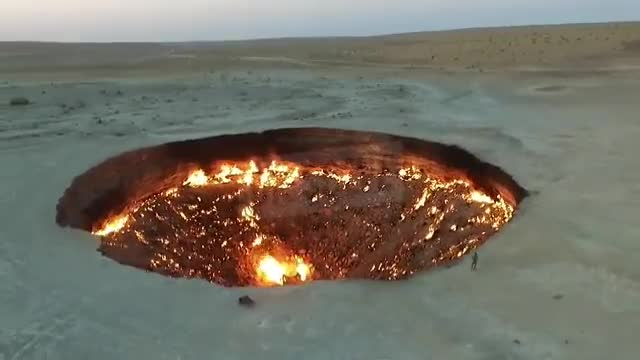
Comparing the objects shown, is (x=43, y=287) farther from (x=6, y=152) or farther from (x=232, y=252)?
(x=6, y=152)

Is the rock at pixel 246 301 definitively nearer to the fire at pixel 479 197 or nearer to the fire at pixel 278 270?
the fire at pixel 278 270

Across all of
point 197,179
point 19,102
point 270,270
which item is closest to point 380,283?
point 270,270

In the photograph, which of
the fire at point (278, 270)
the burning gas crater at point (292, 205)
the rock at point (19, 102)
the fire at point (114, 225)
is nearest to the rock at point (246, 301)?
the burning gas crater at point (292, 205)

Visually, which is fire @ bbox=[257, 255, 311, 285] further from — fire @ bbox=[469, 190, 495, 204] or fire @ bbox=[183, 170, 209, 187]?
fire @ bbox=[469, 190, 495, 204]

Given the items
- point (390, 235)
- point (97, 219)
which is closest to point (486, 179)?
point (390, 235)

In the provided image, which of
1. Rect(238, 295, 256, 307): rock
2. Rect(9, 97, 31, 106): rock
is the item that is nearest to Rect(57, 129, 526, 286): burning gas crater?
Result: Rect(238, 295, 256, 307): rock

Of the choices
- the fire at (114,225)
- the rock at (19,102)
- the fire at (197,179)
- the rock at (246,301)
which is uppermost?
the rock at (19,102)
